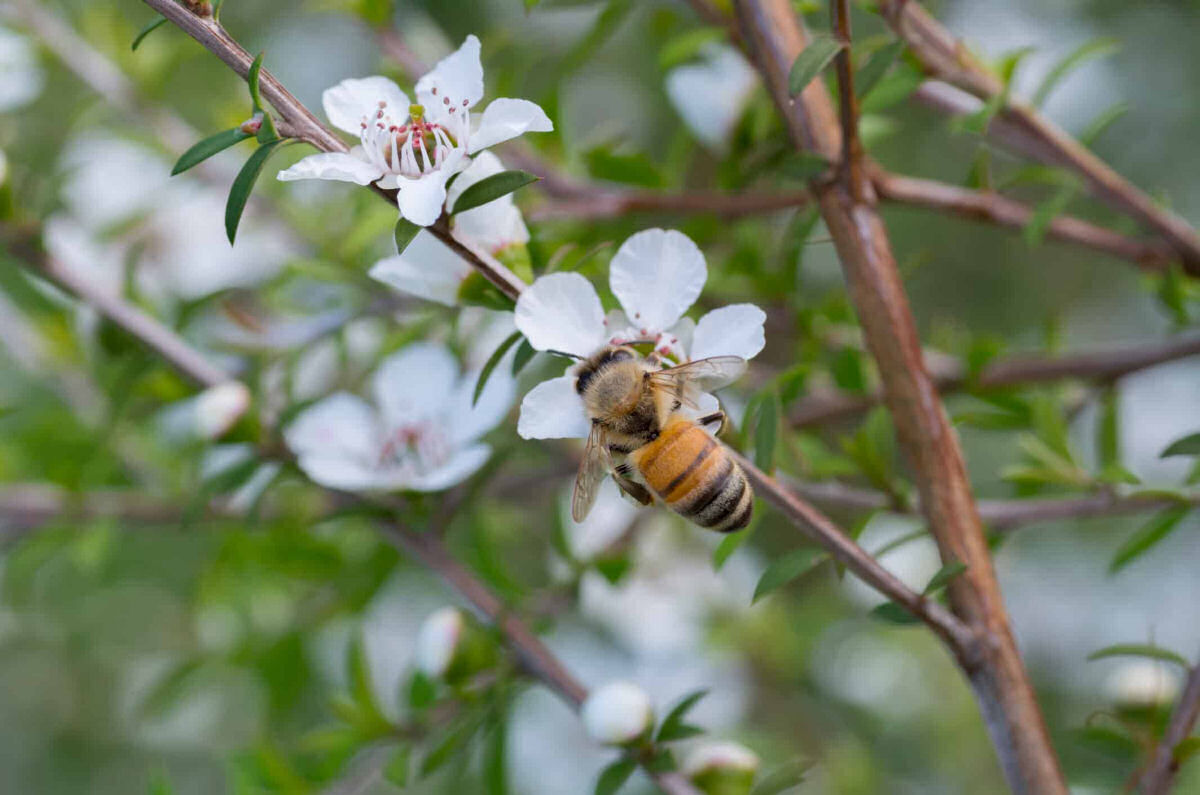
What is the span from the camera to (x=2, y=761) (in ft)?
8.71

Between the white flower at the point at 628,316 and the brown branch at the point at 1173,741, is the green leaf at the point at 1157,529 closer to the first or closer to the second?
the brown branch at the point at 1173,741

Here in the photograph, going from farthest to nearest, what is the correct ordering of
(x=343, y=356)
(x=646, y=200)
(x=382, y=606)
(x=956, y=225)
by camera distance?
1. (x=956, y=225)
2. (x=382, y=606)
3. (x=343, y=356)
4. (x=646, y=200)

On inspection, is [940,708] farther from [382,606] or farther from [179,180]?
[179,180]

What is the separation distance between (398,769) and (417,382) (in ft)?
1.43

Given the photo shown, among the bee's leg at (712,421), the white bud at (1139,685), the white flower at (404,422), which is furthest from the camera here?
the white flower at (404,422)

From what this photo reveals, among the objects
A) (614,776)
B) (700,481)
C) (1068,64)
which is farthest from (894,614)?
(1068,64)

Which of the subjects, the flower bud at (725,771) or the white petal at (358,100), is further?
the flower bud at (725,771)

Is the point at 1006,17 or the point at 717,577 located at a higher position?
the point at 1006,17

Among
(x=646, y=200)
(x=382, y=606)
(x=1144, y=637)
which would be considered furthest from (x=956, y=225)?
(x=646, y=200)

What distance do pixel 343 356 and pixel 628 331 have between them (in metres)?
0.54

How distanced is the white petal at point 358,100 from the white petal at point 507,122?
120 millimetres

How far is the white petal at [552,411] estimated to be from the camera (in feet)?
2.77


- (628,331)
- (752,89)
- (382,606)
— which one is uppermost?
(752,89)

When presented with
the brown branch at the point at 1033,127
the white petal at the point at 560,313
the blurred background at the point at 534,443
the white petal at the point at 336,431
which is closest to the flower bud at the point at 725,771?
the blurred background at the point at 534,443
